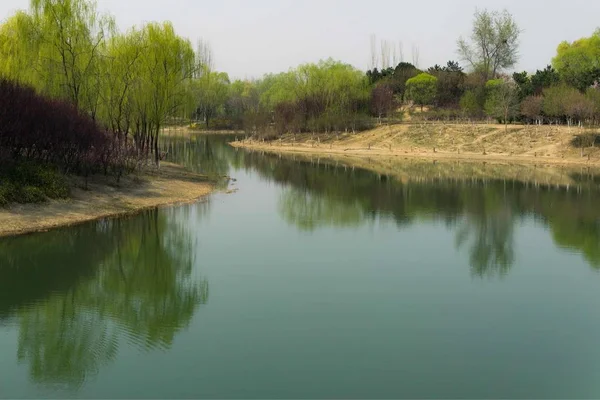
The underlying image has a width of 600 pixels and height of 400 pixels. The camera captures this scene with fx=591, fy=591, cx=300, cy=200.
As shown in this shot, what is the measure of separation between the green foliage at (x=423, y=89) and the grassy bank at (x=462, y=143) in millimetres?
10354

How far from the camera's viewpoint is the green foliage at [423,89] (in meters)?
64.1

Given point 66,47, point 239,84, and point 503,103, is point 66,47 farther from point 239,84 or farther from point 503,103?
point 239,84

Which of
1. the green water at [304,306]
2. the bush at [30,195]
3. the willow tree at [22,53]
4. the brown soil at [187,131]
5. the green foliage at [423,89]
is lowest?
the green water at [304,306]

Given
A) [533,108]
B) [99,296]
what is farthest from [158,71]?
[533,108]

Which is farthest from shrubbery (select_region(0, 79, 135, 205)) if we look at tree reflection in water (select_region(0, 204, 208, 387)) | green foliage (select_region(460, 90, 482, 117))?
green foliage (select_region(460, 90, 482, 117))

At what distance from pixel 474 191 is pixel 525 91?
3003cm

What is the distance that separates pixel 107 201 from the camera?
21016 mm

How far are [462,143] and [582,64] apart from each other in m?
18.6

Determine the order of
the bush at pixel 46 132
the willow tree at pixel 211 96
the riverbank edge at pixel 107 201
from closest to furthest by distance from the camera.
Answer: the riverbank edge at pixel 107 201, the bush at pixel 46 132, the willow tree at pixel 211 96

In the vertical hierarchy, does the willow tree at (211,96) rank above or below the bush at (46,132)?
above

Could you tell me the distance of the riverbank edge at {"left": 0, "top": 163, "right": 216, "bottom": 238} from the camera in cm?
1720

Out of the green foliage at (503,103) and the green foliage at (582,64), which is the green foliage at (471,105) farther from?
the green foliage at (582,64)

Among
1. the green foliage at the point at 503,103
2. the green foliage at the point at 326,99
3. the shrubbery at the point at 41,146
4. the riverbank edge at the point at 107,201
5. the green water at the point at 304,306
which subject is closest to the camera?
the green water at the point at 304,306

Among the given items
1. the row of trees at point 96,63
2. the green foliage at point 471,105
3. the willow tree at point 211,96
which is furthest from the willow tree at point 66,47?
the willow tree at point 211,96
